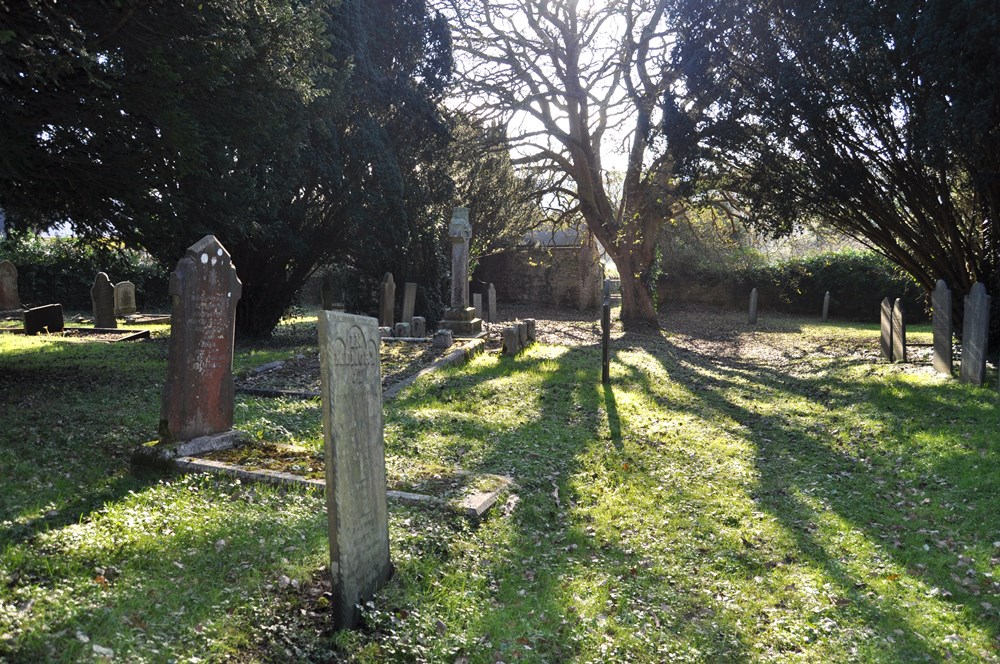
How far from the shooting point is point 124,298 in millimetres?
22328

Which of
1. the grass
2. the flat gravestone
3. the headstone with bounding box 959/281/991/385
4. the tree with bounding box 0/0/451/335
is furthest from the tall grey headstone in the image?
the headstone with bounding box 959/281/991/385

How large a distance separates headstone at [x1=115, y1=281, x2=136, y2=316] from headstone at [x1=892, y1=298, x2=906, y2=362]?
2221 centimetres

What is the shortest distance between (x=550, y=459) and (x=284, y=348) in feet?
33.1

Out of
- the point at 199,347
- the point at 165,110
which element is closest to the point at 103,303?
the point at 165,110

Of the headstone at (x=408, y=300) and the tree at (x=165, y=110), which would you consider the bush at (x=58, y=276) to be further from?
the tree at (x=165, y=110)

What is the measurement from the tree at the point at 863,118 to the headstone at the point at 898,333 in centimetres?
88

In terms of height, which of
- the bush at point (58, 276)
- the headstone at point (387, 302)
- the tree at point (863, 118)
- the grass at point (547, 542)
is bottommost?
the grass at point (547, 542)

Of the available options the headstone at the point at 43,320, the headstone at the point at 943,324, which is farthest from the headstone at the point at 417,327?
the headstone at the point at 943,324

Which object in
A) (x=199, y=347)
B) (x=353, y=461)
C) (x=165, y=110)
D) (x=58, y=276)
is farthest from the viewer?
(x=58, y=276)

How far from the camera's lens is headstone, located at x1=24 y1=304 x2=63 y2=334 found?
54.2ft

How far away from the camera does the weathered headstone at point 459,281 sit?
689 inches

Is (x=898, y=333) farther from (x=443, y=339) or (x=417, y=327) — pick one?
(x=417, y=327)

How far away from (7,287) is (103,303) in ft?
17.9

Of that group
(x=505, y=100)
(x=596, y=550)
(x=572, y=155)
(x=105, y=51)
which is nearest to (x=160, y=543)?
(x=596, y=550)
